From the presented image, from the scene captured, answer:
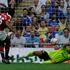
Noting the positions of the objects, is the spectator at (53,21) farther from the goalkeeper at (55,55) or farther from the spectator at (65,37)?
the goalkeeper at (55,55)

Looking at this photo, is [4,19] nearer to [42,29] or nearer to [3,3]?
[3,3]

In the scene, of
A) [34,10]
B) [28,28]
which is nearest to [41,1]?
[34,10]

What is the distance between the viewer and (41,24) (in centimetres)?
840

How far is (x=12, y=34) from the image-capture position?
27.1ft

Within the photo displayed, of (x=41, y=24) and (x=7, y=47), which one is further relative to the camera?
(x=41, y=24)

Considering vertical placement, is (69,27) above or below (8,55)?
above

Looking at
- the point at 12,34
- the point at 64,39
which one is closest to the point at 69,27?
the point at 64,39

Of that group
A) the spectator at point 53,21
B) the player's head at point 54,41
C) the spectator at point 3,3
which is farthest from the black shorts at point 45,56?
the spectator at point 3,3

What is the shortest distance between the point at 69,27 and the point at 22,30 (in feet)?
4.35

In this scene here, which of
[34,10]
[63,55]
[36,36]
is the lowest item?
[63,55]

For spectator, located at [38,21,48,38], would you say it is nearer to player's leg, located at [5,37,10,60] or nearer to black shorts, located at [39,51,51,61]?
black shorts, located at [39,51,51,61]

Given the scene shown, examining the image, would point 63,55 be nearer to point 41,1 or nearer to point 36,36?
point 36,36

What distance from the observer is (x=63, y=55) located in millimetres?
8266

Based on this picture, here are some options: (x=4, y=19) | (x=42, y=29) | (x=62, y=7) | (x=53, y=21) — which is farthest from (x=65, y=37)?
(x=4, y=19)
